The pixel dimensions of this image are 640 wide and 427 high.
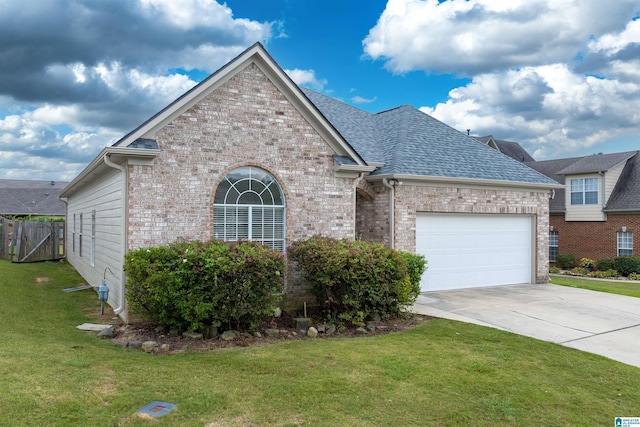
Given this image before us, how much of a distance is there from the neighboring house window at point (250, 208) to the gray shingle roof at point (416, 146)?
150 inches

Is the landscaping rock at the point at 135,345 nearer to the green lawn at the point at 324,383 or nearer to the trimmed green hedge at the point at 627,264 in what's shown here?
the green lawn at the point at 324,383

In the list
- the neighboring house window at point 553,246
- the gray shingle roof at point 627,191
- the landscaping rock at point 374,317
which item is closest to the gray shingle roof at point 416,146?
the landscaping rock at point 374,317

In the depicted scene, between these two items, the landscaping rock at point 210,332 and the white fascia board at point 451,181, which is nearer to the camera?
the landscaping rock at point 210,332

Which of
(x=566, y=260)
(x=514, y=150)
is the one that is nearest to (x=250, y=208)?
(x=566, y=260)

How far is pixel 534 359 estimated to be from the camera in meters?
6.84

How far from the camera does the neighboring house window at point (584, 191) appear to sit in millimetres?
25009

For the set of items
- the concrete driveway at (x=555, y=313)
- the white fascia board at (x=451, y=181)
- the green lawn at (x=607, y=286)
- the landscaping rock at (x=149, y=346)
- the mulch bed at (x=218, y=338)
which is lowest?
the green lawn at (x=607, y=286)

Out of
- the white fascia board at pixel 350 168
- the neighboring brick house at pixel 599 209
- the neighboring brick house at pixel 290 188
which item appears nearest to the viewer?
the neighboring brick house at pixel 290 188

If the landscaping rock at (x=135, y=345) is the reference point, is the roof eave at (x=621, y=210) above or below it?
above

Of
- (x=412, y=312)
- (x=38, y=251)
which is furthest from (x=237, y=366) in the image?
(x=38, y=251)

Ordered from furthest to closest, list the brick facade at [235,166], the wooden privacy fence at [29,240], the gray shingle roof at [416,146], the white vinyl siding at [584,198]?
the white vinyl siding at [584,198] → the wooden privacy fence at [29,240] → the gray shingle roof at [416,146] → the brick facade at [235,166]

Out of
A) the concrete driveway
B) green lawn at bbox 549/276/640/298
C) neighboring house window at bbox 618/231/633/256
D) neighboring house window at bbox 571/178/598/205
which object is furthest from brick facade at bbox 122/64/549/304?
neighboring house window at bbox 571/178/598/205

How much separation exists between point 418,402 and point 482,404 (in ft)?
2.41

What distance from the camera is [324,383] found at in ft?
18.8
